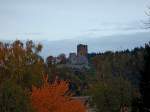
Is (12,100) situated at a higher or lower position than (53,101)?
higher

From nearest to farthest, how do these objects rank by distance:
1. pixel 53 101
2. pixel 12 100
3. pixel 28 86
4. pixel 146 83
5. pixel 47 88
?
pixel 146 83 < pixel 12 100 < pixel 53 101 < pixel 47 88 < pixel 28 86

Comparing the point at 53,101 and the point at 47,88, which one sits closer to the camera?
the point at 53,101

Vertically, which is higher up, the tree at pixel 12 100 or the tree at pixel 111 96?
the tree at pixel 12 100

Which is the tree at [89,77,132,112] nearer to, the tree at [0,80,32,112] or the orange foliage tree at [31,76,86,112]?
the orange foliage tree at [31,76,86,112]

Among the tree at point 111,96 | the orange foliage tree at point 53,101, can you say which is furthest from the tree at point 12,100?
the tree at point 111,96

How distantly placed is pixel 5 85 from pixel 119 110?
60.8ft

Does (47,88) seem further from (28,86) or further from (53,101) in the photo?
(28,86)

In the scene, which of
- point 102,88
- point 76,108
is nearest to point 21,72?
point 102,88

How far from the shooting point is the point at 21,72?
58188 millimetres

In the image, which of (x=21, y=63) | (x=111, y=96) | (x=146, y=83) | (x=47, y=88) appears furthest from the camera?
(x=21, y=63)

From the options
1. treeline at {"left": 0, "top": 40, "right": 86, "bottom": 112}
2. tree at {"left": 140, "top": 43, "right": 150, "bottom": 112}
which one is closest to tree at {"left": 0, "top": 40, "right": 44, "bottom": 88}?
treeline at {"left": 0, "top": 40, "right": 86, "bottom": 112}

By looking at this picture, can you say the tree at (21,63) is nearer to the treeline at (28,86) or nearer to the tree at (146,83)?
the treeline at (28,86)

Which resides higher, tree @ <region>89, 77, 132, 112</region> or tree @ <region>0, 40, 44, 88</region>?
tree @ <region>0, 40, 44, 88</region>

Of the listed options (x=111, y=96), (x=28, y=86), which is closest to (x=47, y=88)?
(x=111, y=96)
